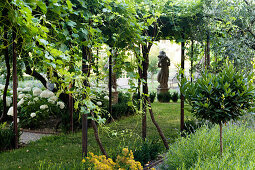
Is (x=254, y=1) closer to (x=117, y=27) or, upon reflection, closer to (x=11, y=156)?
(x=117, y=27)

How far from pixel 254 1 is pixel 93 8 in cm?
332

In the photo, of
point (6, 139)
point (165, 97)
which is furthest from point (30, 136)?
point (165, 97)

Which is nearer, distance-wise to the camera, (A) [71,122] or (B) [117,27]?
(B) [117,27]

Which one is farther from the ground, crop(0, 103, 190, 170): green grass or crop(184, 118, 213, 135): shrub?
crop(184, 118, 213, 135): shrub

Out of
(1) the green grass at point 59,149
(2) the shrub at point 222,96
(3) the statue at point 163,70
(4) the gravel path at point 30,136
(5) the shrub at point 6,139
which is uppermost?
(3) the statue at point 163,70

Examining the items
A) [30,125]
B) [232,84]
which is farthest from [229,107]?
[30,125]

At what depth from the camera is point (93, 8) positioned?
3221mm

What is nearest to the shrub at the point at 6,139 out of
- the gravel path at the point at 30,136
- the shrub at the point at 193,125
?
the gravel path at the point at 30,136

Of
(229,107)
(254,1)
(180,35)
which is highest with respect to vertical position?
(254,1)

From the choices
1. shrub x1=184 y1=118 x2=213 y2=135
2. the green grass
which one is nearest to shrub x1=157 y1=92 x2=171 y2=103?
the green grass

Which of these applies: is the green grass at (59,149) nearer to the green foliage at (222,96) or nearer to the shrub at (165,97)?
the green foliage at (222,96)

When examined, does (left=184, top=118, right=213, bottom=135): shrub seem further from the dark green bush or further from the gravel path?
the gravel path

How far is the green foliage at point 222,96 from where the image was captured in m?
2.91

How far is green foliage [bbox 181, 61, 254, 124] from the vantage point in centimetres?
291
